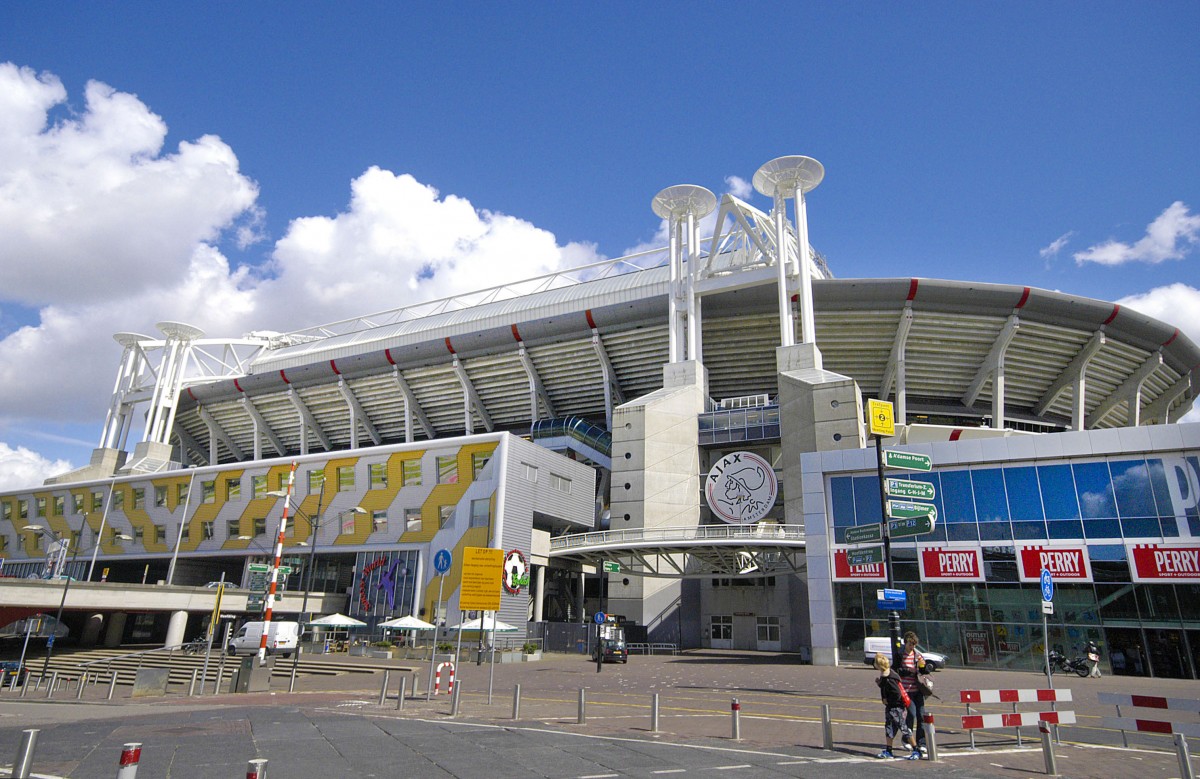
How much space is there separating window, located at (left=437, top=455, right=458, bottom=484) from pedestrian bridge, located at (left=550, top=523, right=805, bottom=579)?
26.5ft

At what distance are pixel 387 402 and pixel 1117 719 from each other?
2697 inches

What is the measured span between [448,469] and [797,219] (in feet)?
111

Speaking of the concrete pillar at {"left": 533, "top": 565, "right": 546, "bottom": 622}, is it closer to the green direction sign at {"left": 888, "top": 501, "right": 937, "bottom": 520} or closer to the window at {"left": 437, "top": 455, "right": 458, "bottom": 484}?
the window at {"left": 437, "top": 455, "right": 458, "bottom": 484}

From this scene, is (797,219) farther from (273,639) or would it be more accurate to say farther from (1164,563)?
(273,639)

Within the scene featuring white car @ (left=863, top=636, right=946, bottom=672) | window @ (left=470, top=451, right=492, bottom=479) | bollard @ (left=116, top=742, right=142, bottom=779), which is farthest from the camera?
window @ (left=470, top=451, right=492, bottom=479)

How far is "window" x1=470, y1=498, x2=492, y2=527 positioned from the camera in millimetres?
44062

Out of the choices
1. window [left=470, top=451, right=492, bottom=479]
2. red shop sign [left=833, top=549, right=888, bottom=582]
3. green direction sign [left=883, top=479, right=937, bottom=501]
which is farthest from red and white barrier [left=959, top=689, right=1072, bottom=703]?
window [left=470, top=451, right=492, bottom=479]

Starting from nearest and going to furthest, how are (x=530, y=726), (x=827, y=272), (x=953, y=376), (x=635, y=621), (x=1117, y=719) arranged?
(x=1117, y=719) → (x=530, y=726) → (x=635, y=621) → (x=953, y=376) → (x=827, y=272)

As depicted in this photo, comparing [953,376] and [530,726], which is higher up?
[953,376]

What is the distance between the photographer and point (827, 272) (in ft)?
218

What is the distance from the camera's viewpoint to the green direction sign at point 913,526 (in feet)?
52.0

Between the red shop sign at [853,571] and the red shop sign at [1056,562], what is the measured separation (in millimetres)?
5608

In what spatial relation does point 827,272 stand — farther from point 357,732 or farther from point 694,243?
point 357,732

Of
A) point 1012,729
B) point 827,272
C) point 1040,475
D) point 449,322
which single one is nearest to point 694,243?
point 827,272
